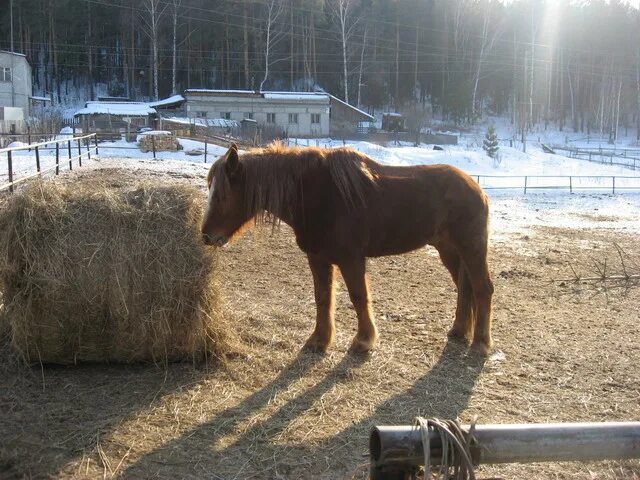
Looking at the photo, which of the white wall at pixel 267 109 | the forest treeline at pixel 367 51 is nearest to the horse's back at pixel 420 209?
the white wall at pixel 267 109

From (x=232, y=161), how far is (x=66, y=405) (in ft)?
7.18

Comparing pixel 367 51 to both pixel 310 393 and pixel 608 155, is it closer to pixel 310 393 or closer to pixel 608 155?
pixel 608 155

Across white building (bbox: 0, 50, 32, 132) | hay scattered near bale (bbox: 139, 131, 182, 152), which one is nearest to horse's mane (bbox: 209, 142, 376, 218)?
hay scattered near bale (bbox: 139, 131, 182, 152)

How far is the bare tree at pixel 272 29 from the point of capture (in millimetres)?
51688

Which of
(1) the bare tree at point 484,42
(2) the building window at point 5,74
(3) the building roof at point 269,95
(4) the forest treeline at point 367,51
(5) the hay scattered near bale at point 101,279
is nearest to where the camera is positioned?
(5) the hay scattered near bale at point 101,279

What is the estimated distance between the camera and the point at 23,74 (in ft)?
148

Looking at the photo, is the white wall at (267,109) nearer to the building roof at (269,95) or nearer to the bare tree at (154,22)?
the building roof at (269,95)

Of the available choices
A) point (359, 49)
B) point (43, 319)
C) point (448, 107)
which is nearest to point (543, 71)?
point (448, 107)

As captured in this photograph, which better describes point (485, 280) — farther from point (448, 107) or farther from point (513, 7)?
point (513, 7)

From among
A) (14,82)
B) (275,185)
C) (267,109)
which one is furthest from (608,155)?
(14,82)

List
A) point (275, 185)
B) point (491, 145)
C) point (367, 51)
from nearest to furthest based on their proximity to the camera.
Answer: point (275, 185)
point (491, 145)
point (367, 51)

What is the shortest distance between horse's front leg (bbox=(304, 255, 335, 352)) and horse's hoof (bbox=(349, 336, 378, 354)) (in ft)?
0.73

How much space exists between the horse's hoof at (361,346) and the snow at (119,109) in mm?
41225

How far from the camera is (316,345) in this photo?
5.01 m
